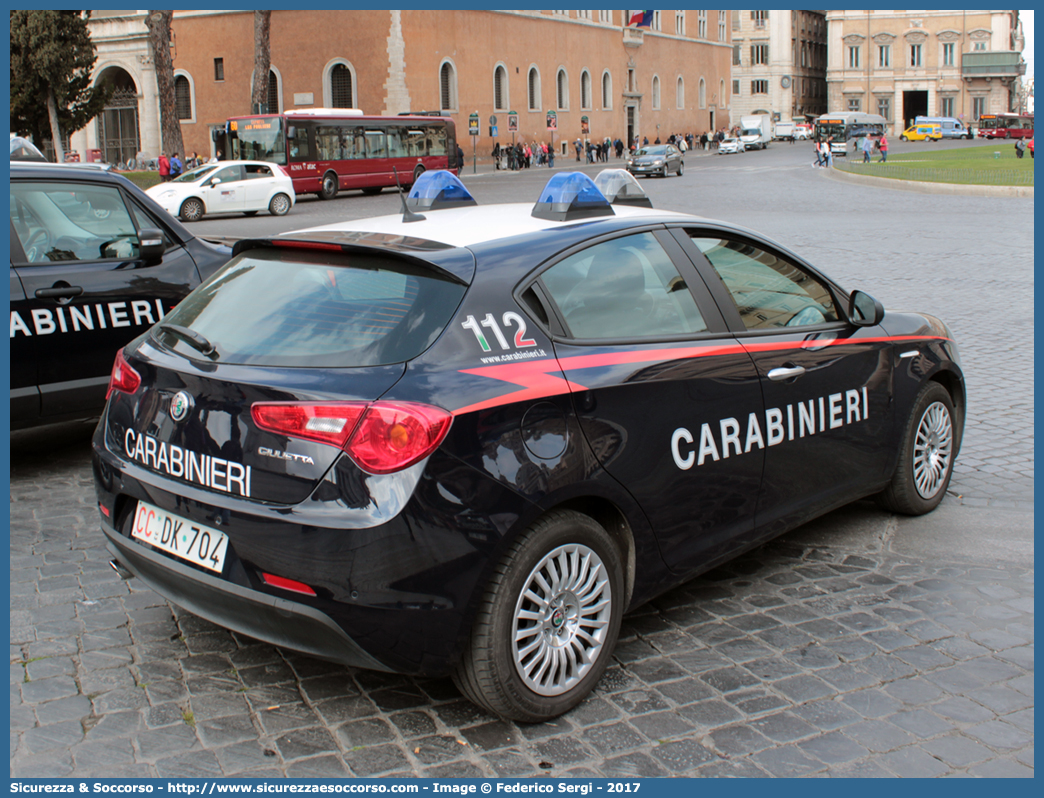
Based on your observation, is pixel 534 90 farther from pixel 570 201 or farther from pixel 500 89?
pixel 570 201

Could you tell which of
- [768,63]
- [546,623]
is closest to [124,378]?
[546,623]

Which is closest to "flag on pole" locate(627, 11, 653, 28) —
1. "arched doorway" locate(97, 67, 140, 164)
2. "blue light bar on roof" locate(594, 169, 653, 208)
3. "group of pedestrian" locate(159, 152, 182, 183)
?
"arched doorway" locate(97, 67, 140, 164)

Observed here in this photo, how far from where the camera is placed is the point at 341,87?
5678 cm

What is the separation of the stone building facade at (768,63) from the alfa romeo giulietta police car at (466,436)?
359ft

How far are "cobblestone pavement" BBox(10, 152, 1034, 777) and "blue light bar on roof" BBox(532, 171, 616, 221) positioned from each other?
1531 millimetres

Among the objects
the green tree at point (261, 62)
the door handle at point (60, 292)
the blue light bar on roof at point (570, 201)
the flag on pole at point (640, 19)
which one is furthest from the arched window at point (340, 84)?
the blue light bar on roof at point (570, 201)

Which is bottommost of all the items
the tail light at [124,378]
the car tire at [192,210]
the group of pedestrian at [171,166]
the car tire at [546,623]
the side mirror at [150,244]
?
the car tire at [546,623]

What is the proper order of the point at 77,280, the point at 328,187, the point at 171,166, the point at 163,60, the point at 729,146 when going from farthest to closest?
the point at 729,146
the point at 328,187
the point at 171,166
the point at 163,60
the point at 77,280

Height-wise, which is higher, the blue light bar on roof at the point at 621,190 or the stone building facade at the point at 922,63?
the stone building facade at the point at 922,63

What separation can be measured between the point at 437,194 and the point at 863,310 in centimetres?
185

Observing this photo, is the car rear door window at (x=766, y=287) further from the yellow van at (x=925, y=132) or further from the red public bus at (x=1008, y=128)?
the yellow van at (x=925, y=132)

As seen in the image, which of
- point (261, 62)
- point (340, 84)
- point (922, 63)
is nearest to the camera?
point (261, 62)

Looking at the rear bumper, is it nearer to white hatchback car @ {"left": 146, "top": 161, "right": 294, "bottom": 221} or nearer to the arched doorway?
white hatchback car @ {"left": 146, "top": 161, "right": 294, "bottom": 221}

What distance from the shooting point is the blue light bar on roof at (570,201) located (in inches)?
152
